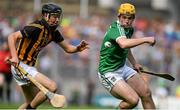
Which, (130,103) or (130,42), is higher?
(130,42)

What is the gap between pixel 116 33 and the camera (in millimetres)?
13102

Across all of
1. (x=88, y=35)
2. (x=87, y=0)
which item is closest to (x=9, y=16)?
(x=88, y=35)

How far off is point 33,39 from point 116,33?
1.54 m

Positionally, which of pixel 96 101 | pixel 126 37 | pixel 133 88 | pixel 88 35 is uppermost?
pixel 126 37

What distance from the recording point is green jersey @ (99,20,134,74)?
43.5ft

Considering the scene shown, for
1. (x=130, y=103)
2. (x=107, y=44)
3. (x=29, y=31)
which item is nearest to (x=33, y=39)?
(x=29, y=31)

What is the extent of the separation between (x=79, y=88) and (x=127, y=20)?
11.9 metres

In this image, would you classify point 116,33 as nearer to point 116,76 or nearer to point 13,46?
point 116,76

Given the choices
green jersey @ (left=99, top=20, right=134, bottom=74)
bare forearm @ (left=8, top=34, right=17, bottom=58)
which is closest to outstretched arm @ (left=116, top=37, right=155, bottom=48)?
green jersey @ (left=99, top=20, right=134, bottom=74)

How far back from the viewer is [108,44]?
13359 millimetres

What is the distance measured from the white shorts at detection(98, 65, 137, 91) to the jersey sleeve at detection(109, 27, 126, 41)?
0.70 meters

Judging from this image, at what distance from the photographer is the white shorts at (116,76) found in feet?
43.9

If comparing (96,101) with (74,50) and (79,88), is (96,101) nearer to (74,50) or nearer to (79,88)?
(79,88)

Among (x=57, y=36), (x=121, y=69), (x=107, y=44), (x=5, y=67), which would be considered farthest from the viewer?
(x=5, y=67)
